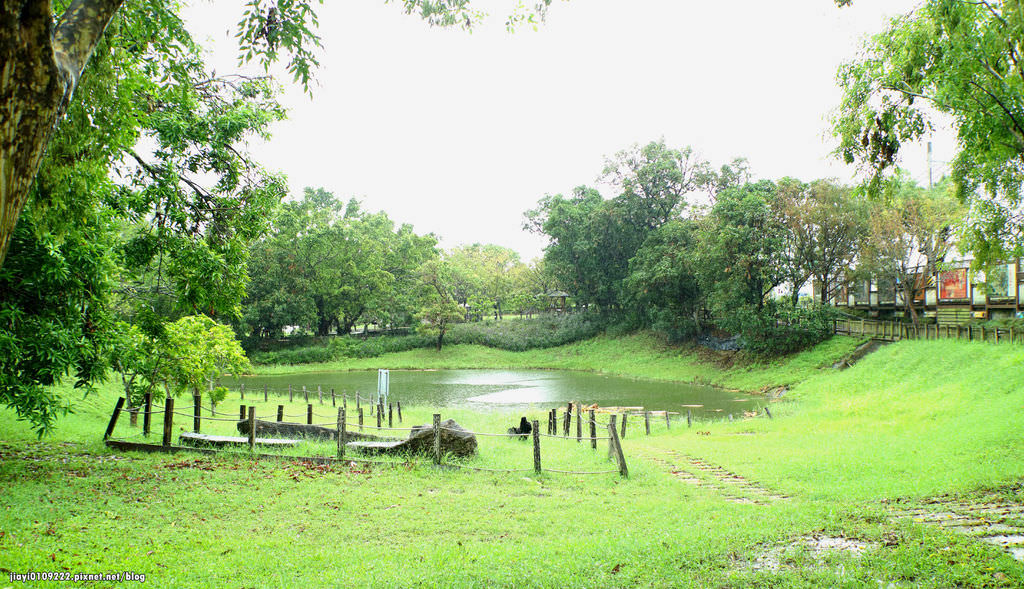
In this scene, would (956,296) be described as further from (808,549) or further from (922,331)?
(808,549)

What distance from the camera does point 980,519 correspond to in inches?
242

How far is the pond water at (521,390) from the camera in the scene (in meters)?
25.1

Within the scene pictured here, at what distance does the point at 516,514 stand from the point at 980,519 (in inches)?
197

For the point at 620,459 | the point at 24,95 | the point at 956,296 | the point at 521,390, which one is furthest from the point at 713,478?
the point at 956,296

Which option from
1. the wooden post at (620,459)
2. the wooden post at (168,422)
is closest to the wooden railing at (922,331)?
the wooden post at (620,459)

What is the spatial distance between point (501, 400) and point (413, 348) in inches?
889

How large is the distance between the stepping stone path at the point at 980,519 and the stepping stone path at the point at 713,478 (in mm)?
1967

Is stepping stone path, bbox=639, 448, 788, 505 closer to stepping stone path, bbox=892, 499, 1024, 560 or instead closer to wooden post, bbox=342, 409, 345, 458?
stepping stone path, bbox=892, 499, 1024, 560

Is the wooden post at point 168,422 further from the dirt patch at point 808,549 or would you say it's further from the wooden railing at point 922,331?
the wooden railing at point 922,331

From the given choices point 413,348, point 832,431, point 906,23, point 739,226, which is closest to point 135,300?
point 906,23

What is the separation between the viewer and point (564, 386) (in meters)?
32.2

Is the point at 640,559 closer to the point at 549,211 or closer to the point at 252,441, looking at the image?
the point at 252,441

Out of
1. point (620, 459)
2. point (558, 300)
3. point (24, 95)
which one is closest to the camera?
point (24, 95)

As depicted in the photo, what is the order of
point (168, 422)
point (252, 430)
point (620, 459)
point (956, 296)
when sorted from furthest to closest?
point (956, 296)
point (168, 422)
point (252, 430)
point (620, 459)
